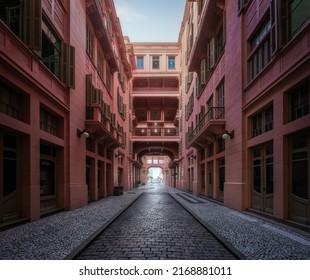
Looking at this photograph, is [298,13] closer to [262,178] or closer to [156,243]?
[262,178]

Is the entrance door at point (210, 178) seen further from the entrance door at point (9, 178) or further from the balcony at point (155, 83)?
the balcony at point (155, 83)

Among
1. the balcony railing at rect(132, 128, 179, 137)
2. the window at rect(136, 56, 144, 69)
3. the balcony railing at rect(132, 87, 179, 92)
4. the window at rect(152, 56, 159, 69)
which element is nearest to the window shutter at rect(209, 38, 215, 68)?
the balcony railing at rect(132, 128, 179, 137)

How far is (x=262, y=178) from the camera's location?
949 centimetres

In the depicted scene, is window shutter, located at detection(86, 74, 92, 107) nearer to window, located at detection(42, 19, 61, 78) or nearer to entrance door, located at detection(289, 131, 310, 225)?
window, located at detection(42, 19, 61, 78)

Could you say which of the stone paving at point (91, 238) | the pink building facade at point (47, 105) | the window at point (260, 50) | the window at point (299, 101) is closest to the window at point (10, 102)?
the pink building facade at point (47, 105)

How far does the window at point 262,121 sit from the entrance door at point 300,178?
164cm

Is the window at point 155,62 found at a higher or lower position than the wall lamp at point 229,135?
higher

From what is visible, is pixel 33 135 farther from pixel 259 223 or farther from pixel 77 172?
pixel 259 223

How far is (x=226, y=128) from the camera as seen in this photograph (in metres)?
13.3

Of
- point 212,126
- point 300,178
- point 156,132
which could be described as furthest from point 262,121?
point 156,132

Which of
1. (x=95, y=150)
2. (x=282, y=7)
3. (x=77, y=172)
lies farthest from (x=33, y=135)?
(x=282, y=7)

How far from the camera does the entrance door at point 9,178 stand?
7.16m

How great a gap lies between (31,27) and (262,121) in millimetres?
9055

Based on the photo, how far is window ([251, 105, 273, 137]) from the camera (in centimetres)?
913
